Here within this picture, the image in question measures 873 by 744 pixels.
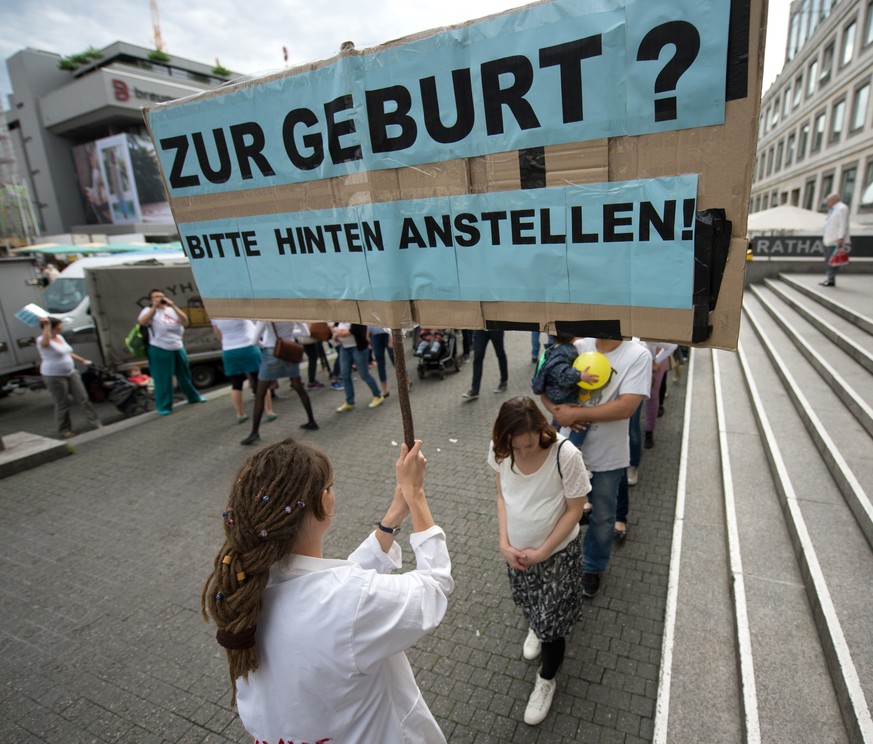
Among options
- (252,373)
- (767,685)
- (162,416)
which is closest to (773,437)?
(767,685)

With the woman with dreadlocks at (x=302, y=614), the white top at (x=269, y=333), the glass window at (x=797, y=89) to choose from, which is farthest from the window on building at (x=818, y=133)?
the woman with dreadlocks at (x=302, y=614)

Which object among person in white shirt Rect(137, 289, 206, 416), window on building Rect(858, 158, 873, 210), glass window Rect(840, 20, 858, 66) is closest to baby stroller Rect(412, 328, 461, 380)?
person in white shirt Rect(137, 289, 206, 416)

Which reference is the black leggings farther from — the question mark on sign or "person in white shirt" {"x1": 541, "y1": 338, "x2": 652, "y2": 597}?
the question mark on sign

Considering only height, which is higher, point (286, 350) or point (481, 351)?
point (286, 350)

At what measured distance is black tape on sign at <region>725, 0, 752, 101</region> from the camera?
1192 millimetres

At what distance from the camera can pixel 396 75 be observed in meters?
1.64

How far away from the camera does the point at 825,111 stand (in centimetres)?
2808

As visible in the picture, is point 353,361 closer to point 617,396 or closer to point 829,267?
point 617,396

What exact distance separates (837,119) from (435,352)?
31133 millimetres

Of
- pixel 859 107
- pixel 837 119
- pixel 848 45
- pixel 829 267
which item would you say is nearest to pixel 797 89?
pixel 837 119

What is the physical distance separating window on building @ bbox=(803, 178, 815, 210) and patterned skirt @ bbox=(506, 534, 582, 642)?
38.0m

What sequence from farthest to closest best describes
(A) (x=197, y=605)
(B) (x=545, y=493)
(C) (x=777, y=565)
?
(A) (x=197, y=605) → (C) (x=777, y=565) → (B) (x=545, y=493)

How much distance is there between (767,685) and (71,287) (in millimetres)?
12668

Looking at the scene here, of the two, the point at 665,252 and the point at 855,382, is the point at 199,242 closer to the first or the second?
the point at 665,252
